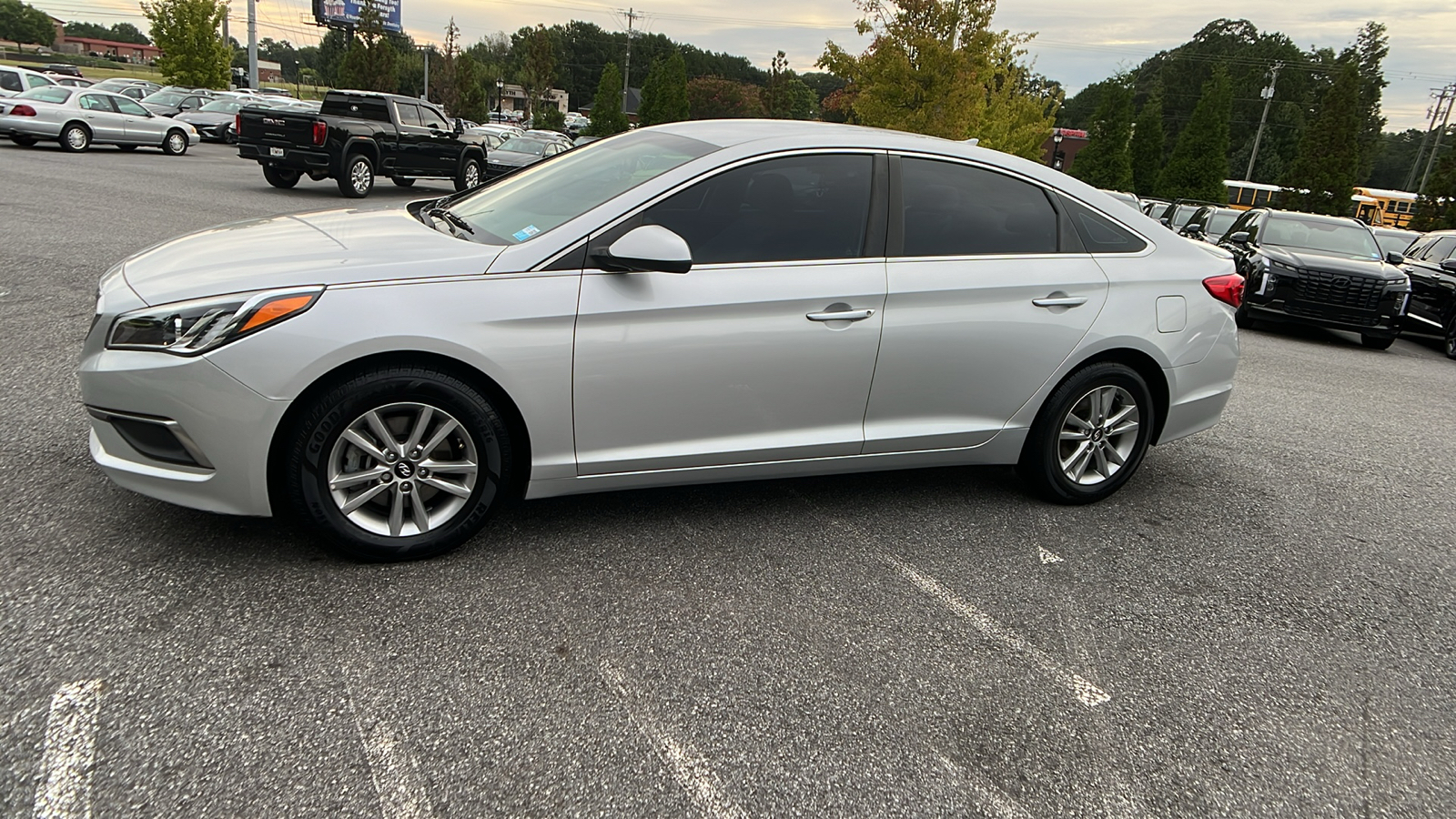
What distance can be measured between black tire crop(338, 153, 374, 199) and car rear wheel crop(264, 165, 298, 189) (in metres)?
1.31

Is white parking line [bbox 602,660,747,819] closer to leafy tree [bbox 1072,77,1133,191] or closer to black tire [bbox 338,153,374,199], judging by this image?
black tire [bbox 338,153,374,199]

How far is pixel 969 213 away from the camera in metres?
4.31

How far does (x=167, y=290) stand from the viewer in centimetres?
329

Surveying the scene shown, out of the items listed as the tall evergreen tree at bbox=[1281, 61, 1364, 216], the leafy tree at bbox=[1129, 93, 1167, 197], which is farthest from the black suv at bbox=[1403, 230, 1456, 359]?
the leafy tree at bbox=[1129, 93, 1167, 197]

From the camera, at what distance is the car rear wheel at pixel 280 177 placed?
17.4m

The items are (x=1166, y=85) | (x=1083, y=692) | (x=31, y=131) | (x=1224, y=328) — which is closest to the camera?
(x=1083, y=692)

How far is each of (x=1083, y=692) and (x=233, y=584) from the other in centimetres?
292

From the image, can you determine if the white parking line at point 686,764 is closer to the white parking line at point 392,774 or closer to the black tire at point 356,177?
the white parking line at point 392,774

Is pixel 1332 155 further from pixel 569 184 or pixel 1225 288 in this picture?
pixel 569 184

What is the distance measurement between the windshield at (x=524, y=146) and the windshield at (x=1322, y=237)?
52.2ft

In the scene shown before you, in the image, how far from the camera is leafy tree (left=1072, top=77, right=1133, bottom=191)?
39.4 meters

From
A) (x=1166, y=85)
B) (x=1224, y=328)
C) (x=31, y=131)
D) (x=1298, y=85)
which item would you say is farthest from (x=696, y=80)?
(x=1224, y=328)

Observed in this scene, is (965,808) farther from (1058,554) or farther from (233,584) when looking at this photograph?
(233,584)

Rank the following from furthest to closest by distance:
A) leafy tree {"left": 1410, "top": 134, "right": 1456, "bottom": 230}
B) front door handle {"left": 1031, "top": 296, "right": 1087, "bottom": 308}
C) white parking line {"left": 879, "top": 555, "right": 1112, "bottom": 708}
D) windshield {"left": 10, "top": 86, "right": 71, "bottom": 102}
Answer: leafy tree {"left": 1410, "top": 134, "right": 1456, "bottom": 230} → windshield {"left": 10, "top": 86, "right": 71, "bottom": 102} → front door handle {"left": 1031, "top": 296, "right": 1087, "bottom": 308} → white parking line {"left": 879, "top": 555, "right": 1112, "bottom": 708}
